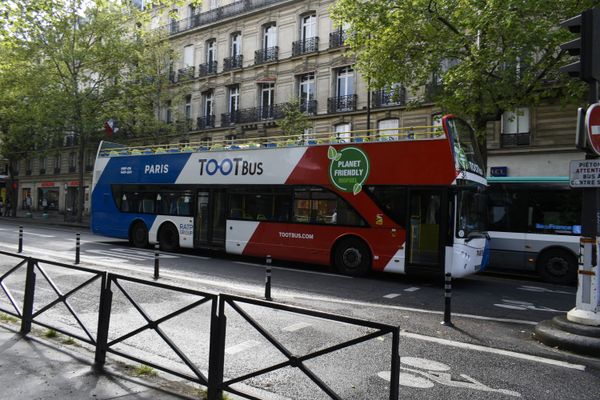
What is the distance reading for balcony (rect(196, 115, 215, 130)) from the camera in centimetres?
3370

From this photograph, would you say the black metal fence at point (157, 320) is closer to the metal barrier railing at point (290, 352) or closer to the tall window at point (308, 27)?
the metal barrier railing at point (290, 352)

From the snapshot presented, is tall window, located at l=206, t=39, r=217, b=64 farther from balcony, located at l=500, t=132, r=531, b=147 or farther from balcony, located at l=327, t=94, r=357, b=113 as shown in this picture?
balcony, located at l=500, t=132, r=531, b=147

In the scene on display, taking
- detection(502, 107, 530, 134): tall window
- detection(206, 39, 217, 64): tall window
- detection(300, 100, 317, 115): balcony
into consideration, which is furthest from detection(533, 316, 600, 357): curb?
detection(206, 39, 217, 64): tall window

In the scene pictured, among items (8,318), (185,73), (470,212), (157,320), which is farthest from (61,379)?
(185,73)

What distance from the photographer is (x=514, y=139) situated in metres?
21.7

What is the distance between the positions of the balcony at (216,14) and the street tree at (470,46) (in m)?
16.7

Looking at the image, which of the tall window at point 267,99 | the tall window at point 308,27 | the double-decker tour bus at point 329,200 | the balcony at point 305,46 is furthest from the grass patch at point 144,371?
the tall window at point 308,27

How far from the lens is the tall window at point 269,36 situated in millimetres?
31047

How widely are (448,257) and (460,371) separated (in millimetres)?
5452

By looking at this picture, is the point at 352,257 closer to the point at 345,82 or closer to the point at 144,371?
the point at 144,371

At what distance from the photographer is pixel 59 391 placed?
3818 millimetres

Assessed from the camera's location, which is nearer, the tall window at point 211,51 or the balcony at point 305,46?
the balcony at point 305,46

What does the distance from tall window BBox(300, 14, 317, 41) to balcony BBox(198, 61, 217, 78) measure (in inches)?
313

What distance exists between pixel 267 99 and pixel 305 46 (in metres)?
4.43
